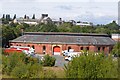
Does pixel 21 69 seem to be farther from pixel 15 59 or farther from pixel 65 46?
pixel 65 46

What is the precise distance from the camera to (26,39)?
4216 centimetres

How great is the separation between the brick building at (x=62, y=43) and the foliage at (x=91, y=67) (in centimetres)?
2547

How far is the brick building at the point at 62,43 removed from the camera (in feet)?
132

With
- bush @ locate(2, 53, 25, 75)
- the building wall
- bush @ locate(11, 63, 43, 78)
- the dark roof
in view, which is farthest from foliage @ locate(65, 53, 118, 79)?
the dark roof

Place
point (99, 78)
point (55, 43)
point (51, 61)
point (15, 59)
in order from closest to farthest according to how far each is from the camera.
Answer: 1. point (99, 78)
2. point (15, 59)
3. point (51, 61)
4. point (55, 43)

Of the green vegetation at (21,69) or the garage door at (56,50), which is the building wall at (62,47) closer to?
the garage door at (56,50)

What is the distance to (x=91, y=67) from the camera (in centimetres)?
1393

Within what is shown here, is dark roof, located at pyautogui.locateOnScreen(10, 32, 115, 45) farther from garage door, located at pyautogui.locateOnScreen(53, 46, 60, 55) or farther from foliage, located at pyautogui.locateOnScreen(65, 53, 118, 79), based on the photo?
foliage, located at pyautogui.locateOnScreen(65, 53, 118, 79)

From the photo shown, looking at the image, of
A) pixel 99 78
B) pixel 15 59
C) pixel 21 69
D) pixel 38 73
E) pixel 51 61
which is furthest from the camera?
pixel 51 61

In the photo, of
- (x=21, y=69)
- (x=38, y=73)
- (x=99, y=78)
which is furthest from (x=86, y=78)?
(x=21, y=69)

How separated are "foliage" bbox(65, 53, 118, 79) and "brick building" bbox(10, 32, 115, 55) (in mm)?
25465

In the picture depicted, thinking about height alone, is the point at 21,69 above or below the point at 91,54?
below

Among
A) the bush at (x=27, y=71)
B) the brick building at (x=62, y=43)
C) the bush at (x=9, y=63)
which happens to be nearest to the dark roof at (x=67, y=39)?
the brick building at (x=62, y=43)

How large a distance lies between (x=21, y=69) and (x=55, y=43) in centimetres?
2358
